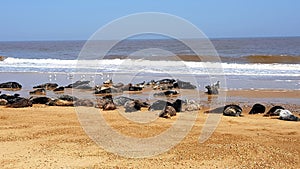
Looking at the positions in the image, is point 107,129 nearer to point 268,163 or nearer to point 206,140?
point 206,140

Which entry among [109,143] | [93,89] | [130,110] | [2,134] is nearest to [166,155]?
[109,143]

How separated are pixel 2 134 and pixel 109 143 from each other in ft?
6.25

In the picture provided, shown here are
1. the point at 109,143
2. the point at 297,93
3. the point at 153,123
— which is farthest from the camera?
the point at 297,93

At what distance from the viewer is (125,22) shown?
20.9 feet

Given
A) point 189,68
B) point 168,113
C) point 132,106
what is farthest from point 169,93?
point 189,68

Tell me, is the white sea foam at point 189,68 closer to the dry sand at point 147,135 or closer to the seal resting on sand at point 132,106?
the seal resting on sand at point 132,106

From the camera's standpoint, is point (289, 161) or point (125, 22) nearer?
point (289, 161)

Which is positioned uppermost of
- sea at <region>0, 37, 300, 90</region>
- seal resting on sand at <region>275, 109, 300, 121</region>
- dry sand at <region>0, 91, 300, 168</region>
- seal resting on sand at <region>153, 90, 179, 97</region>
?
sea at <region>0, 37, 300, 90</region>

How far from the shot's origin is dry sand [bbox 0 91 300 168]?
17.4ft

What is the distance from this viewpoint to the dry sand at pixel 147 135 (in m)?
5.32

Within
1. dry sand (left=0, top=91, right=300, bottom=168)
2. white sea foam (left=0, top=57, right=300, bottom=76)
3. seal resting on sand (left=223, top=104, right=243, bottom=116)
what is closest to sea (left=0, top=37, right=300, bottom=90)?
white sea foam (left=0, top=57, right=300, bottom=76)

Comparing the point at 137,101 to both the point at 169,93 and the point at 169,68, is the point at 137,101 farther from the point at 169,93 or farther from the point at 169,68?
the point at 169,68

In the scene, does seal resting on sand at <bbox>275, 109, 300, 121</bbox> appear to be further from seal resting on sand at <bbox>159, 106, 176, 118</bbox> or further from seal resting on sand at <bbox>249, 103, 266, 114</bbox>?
seal resting on sand at <bbox>159, 106, 176, 118</bbox>

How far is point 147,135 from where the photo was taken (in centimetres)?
676
